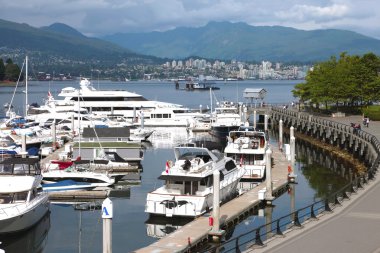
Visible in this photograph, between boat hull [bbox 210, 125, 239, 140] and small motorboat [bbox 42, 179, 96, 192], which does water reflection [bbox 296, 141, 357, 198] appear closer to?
boat hull [bbox 210, 125, 239, 140]

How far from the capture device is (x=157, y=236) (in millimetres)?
30328

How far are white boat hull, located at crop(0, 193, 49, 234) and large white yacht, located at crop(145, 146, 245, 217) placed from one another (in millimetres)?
5854

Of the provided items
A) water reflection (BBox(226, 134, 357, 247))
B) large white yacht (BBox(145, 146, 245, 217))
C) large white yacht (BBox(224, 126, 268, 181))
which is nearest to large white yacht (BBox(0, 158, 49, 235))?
large white yacht (BBox(145, 146, 245, 217))

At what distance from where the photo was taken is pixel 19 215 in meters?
28.2

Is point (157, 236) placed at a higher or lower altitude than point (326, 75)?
lower

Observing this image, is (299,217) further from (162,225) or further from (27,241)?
(27,241)

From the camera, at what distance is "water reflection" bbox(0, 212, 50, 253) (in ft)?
91.5

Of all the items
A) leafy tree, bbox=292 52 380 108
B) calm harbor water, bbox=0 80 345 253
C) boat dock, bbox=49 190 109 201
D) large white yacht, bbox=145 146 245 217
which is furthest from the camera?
leafy tree, bbox=292 52 380 108

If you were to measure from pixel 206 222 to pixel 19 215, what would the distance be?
888 cm

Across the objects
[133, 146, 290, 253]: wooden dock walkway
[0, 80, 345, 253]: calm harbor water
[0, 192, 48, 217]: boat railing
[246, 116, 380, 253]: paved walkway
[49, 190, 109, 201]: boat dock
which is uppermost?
[246, 116, 380, 253]: paved walkway

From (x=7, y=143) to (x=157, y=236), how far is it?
33.7 metres

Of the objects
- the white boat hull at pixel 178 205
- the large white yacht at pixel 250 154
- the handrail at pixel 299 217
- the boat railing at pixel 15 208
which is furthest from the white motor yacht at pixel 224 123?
the boat railing at pixel 15 208

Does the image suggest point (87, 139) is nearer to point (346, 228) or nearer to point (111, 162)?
point (111, 162)

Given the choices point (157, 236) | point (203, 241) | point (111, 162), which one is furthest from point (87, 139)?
point (203, 241)
